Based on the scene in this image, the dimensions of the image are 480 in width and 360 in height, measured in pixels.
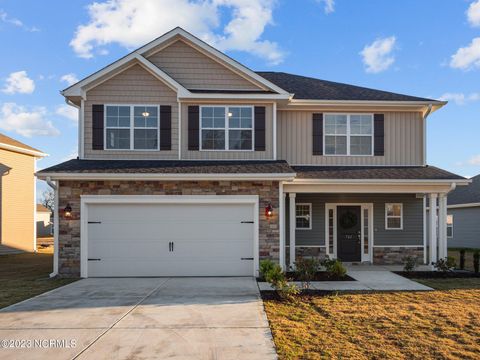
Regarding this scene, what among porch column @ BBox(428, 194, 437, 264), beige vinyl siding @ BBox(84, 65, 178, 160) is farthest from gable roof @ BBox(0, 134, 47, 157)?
porch column @ BBox(428, 194, 437, 264)

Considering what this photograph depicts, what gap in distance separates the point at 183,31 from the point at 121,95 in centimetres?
286

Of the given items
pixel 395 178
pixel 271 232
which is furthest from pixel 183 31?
pixel 395 178

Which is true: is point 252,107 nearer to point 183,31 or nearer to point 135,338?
point 183,31

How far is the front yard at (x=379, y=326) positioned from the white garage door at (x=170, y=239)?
3.46m

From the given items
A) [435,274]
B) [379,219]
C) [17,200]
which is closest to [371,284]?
[435,274]

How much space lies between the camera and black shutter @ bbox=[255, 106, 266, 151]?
12711 millimetres

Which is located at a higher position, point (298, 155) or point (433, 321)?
point (298, 155)

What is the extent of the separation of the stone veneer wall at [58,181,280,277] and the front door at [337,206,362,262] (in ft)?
12.8

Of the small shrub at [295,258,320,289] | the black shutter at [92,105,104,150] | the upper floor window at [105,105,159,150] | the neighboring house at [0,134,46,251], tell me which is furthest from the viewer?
the neighboring house at [0,134,46,251]

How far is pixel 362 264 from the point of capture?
46.3 feet

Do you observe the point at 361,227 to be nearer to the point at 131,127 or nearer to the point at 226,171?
the point at 226,171

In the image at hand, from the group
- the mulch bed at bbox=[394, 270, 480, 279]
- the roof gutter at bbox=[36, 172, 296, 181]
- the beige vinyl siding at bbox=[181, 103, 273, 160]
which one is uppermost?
the beige vinyl siding at bbox=[181, 103, 273, 160]

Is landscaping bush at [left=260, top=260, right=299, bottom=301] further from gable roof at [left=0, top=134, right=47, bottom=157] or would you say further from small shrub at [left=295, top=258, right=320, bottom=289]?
A: gable roof at [left=0, top=134, right=47, bottom=157]

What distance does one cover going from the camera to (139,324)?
6781 millimetres
